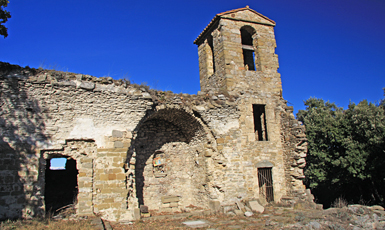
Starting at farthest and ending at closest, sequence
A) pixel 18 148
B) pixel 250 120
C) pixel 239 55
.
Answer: pixel 239 55 → pixel 250 120 → pixel 18 148

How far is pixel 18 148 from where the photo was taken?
26.0 feet

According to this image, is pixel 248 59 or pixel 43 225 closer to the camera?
pixel 43 225

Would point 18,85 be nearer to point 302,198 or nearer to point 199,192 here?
point 199,192

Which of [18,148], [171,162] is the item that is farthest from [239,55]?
[18,148]

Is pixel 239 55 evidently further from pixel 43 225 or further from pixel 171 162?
pixel 43 225

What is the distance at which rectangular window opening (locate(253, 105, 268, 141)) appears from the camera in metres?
11.8

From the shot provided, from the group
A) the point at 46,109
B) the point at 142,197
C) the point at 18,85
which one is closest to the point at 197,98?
the point at 142,197

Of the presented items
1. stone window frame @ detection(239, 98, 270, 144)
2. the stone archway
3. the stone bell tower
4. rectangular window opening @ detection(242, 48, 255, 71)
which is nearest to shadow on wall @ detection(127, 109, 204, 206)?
the stone archway

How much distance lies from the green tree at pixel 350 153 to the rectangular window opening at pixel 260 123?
4.05 m

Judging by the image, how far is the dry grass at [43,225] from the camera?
6.52m

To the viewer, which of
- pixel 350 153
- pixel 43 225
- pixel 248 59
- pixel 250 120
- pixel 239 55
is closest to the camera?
pixel 43 225

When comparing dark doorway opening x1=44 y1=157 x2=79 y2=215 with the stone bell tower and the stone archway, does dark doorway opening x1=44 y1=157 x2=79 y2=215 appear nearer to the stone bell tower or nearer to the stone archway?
the stone archway

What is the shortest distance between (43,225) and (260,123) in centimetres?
931

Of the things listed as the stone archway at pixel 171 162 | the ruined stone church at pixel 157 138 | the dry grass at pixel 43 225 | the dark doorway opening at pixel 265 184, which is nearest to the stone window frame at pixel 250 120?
the ruined stone church at pixel 157 138
